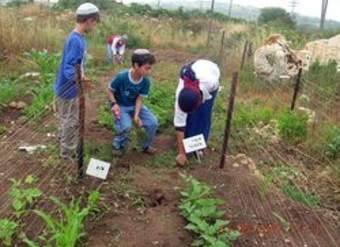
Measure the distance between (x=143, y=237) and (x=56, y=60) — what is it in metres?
6.00

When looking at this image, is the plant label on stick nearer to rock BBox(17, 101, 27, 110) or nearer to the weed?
the weed

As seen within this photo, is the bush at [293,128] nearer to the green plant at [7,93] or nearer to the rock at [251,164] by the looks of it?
the rock at [251,164]

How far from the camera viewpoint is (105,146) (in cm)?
591

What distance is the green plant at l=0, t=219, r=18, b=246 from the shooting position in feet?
12.3

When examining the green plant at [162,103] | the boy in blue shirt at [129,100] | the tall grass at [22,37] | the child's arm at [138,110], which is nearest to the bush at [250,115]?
the green plant at [162,103]

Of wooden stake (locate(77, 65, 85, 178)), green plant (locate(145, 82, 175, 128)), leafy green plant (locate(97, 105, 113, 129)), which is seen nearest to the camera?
wooden stake (locate(77, 65, 85, 178))

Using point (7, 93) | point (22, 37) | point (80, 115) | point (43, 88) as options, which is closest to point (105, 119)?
point (43, 88)

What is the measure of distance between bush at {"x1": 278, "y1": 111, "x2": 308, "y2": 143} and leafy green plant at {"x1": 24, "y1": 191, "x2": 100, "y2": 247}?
129 inches

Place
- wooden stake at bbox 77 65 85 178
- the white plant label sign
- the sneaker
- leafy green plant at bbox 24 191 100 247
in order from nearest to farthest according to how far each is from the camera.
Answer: leafy green plant at bbox 24 191 100 247, wooden stake at bbox 77 65 85 178, the white plant label sign, the sneaker

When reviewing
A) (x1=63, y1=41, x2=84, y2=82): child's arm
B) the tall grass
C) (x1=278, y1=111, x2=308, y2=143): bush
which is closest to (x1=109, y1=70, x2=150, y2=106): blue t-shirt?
(x1=63, y1=41, x2=84, y2=82): child's arm

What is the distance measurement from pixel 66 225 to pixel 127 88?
1.81m

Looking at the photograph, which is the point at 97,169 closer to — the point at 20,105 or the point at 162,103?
the point at 162,103

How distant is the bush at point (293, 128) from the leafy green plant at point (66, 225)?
3.29m

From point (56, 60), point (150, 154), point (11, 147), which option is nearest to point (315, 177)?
point (150, 154)
